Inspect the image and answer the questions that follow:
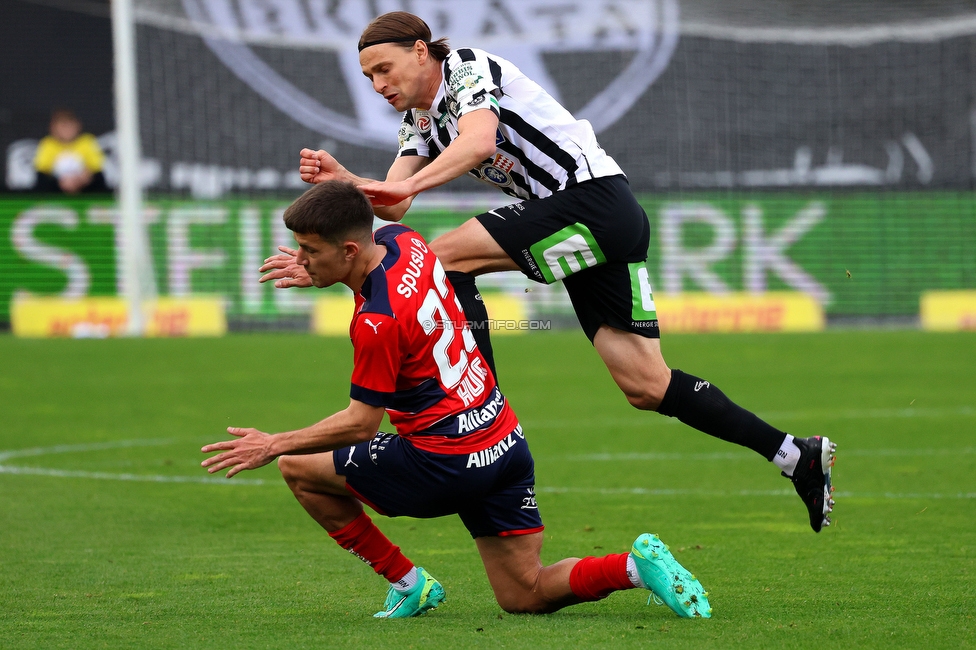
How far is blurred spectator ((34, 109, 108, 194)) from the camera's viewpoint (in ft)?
78.4

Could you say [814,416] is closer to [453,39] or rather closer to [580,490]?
[580,490]

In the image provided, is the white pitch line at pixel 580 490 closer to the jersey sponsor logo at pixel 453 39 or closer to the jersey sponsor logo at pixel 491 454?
the jersey sponsor logo at pixel 491 454

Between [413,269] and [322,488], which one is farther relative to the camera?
[322,488]

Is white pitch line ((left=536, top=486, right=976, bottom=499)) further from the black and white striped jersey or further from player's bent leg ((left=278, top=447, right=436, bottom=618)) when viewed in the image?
player's bent leg ((left=278, top=447, right=436, bottom=618))

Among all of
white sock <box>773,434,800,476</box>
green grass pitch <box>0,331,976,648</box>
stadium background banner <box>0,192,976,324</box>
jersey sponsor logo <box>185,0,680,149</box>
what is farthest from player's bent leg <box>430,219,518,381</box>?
jersey sponsor logo <box>185,0,680,149</box>

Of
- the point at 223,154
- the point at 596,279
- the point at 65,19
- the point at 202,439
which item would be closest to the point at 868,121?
the point at 223,154

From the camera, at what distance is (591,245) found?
541cm

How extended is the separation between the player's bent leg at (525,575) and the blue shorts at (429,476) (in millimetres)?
156

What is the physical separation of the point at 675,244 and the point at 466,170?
1812cm

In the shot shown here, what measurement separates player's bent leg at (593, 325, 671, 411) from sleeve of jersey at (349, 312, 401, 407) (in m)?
1.57

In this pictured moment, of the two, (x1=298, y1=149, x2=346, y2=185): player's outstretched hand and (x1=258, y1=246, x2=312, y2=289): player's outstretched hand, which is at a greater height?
(x1=298, y1=149, x2=346, y2=185): player's outstretched hand

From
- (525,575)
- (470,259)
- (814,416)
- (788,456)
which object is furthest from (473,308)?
(814,416)

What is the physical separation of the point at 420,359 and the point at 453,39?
70.3ft

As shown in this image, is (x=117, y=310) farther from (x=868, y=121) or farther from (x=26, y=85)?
(x=868, y=121)
